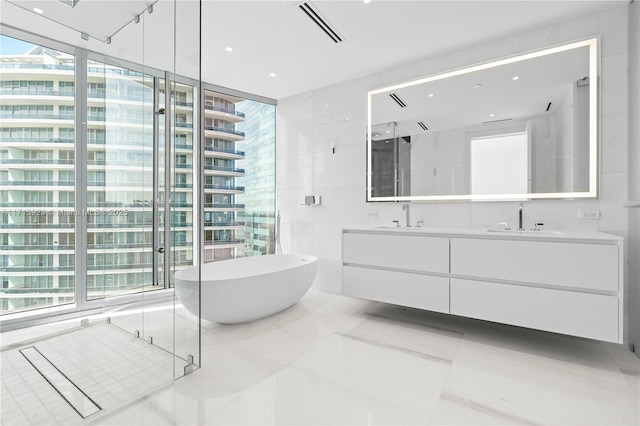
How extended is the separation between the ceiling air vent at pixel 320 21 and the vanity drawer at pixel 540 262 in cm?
206

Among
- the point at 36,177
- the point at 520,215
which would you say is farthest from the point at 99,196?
the point at 520,215

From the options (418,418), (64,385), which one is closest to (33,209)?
(64,385)

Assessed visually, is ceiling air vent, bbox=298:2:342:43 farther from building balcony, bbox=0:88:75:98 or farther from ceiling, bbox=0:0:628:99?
building balcony, bbox=0:88:75:98

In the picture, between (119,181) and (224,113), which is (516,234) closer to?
(119,181)

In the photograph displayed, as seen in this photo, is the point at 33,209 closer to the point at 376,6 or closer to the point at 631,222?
the point at 376,6

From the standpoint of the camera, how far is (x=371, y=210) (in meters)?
3.69

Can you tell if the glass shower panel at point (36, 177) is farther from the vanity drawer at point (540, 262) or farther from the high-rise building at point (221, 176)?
the vanity drawer at point (540, 262)

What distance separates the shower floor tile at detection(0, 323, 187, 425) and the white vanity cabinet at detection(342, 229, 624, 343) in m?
1.81

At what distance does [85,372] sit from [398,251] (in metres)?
2.38

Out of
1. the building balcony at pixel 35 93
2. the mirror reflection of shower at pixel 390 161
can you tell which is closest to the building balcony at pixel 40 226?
the building balcony at pixel 35 93

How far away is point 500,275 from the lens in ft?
7.97

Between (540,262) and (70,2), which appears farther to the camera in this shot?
(540,262)

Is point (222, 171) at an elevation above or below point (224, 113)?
below

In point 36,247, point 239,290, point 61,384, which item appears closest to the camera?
Answer: point 61,384
